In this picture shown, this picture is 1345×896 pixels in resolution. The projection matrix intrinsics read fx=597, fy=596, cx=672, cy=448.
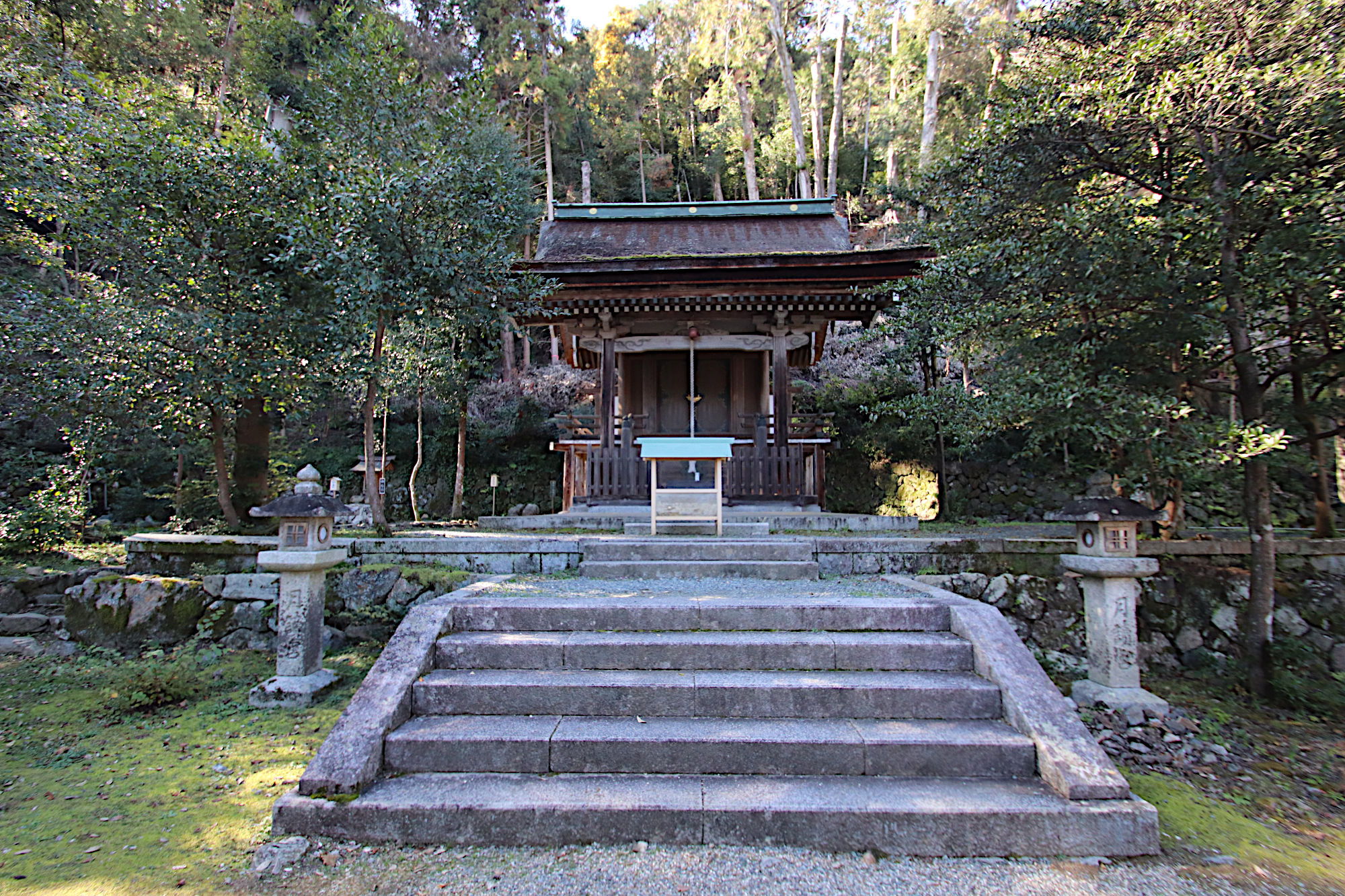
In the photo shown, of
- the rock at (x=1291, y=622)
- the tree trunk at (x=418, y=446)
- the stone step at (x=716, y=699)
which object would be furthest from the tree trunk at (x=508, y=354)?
the rock at (x=1291, y=622)

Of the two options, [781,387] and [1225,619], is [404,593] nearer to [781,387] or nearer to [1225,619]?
[781,387]

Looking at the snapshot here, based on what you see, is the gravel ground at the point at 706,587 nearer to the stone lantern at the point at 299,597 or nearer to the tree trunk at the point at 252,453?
the stone lantern at the point at 299,597

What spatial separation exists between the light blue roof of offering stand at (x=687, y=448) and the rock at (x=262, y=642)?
385 centimetres

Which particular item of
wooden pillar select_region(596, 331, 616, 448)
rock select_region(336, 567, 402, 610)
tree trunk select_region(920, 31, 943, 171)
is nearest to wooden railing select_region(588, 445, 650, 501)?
wooden pillar select_region(596, 331, 616, 448)

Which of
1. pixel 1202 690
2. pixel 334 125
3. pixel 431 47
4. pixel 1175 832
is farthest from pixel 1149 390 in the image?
pixel 431 47

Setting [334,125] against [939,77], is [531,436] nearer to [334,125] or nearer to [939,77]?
[334,125]

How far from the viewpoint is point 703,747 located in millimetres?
2859

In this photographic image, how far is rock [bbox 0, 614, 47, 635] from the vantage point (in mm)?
6184

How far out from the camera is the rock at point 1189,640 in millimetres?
5230

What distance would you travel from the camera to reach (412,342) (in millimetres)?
11602

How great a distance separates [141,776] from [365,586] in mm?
2126

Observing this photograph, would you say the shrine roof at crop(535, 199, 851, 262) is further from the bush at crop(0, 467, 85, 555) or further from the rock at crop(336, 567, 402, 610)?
the bush at crop(0, 467, 85, 555)

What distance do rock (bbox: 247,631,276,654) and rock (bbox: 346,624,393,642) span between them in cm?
72

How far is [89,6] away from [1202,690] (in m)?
18.9
